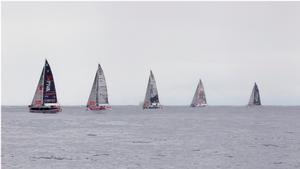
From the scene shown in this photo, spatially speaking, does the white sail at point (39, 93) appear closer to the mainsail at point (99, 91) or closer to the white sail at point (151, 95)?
Answer: the mainsail at point (99, 91)

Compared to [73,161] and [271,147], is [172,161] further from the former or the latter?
[271,147]

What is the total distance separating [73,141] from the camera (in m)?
58.9

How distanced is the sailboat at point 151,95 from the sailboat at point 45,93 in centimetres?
4445

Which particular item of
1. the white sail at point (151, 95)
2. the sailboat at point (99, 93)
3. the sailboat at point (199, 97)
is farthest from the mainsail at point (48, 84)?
the sailboat at point (199, 97)

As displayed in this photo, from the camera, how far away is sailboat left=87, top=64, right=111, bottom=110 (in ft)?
380

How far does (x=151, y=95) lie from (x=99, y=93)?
35.5 metres

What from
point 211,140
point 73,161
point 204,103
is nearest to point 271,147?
point 211,140

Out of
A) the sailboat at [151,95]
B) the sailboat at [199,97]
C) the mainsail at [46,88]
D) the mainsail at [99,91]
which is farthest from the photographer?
the sailboat at [199,97]

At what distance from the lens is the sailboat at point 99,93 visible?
380 ft

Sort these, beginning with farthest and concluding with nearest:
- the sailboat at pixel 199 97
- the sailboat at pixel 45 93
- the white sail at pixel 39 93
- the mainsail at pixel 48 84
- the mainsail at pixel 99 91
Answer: the sailboat at pixel 199 97
the mainsail at pixel 99 91
the white sail at pixel 39 93
the sailboat at pixel 45 93
the mainsail at pixel 48 84

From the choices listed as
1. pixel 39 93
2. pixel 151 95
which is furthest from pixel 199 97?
pixel 39 93

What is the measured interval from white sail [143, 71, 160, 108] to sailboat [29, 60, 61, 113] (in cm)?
4450

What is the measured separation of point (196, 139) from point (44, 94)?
49.9 metres

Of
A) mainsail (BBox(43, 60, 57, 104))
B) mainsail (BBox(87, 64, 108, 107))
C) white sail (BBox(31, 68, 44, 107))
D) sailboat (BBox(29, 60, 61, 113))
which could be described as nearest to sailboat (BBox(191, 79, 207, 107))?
mainsail (BBox(87, 64, 108, 107))
